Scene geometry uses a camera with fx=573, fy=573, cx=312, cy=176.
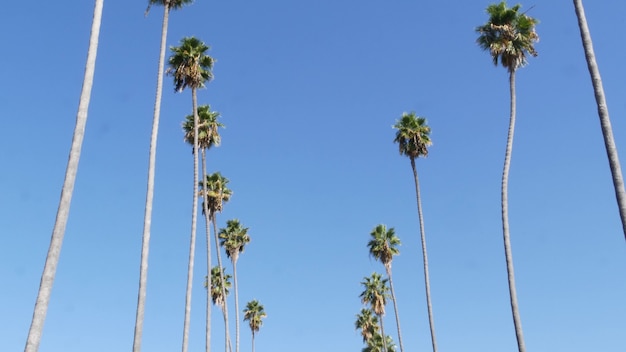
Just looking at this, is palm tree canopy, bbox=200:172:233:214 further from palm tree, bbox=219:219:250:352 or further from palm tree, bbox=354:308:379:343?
palm tree, bbox=354:308:379:343

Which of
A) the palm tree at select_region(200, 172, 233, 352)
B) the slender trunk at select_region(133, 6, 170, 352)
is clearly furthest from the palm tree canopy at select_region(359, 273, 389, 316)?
the slender trunk at select_region(133, 6, 170, 352)

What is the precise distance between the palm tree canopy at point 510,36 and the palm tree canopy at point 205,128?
66.4 ft

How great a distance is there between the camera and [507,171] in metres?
28.1

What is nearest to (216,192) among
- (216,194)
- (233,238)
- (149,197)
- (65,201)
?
(216,194)

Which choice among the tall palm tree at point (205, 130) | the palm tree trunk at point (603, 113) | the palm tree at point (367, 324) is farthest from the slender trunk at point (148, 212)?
the palm tree at point (367, 324)

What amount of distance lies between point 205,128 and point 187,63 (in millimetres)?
6603

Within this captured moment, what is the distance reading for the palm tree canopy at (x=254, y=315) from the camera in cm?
6988

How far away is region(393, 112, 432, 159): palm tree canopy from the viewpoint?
4347 cm

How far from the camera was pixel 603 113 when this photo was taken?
16.4 meters

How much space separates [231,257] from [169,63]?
24169mm

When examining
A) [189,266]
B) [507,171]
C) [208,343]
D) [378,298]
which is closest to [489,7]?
[507,171]

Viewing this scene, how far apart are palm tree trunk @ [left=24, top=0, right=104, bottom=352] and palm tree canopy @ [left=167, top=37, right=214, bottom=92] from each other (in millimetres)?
19026

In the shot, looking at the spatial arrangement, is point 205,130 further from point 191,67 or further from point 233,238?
point 233,238

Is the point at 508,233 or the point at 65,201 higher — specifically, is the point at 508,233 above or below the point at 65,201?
above
